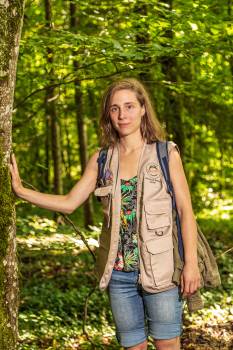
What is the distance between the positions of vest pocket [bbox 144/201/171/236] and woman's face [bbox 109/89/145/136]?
500 millimetres

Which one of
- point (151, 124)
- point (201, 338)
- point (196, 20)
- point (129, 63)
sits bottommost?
point (201, 338)

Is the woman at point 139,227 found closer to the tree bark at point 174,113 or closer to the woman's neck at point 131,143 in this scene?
the woman's neck at point 131,143

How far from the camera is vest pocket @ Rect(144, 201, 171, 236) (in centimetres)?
328

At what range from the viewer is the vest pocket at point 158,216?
10.7ft

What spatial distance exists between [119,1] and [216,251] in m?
5.58

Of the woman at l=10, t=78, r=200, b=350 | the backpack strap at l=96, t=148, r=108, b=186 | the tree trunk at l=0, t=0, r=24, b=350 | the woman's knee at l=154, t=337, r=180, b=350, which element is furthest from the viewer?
the backpack strap at l=96, t=148, r=108, b=186

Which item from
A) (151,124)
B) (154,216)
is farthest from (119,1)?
(154,216)

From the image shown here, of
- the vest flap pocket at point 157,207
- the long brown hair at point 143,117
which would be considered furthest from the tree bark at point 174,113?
the vest flap pocket at point 157,207

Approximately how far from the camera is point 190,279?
3.31 metres

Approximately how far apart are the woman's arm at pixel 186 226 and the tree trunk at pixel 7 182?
998 mm

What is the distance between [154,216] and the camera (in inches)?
129

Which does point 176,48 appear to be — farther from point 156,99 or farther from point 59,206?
point 156,99

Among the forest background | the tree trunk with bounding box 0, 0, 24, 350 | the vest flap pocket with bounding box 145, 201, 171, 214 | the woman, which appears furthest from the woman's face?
the forest background

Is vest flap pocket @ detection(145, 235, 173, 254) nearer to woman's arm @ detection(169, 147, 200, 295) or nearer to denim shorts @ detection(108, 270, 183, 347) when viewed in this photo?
woman's arm @ detection(169, 147, 200, 295)
